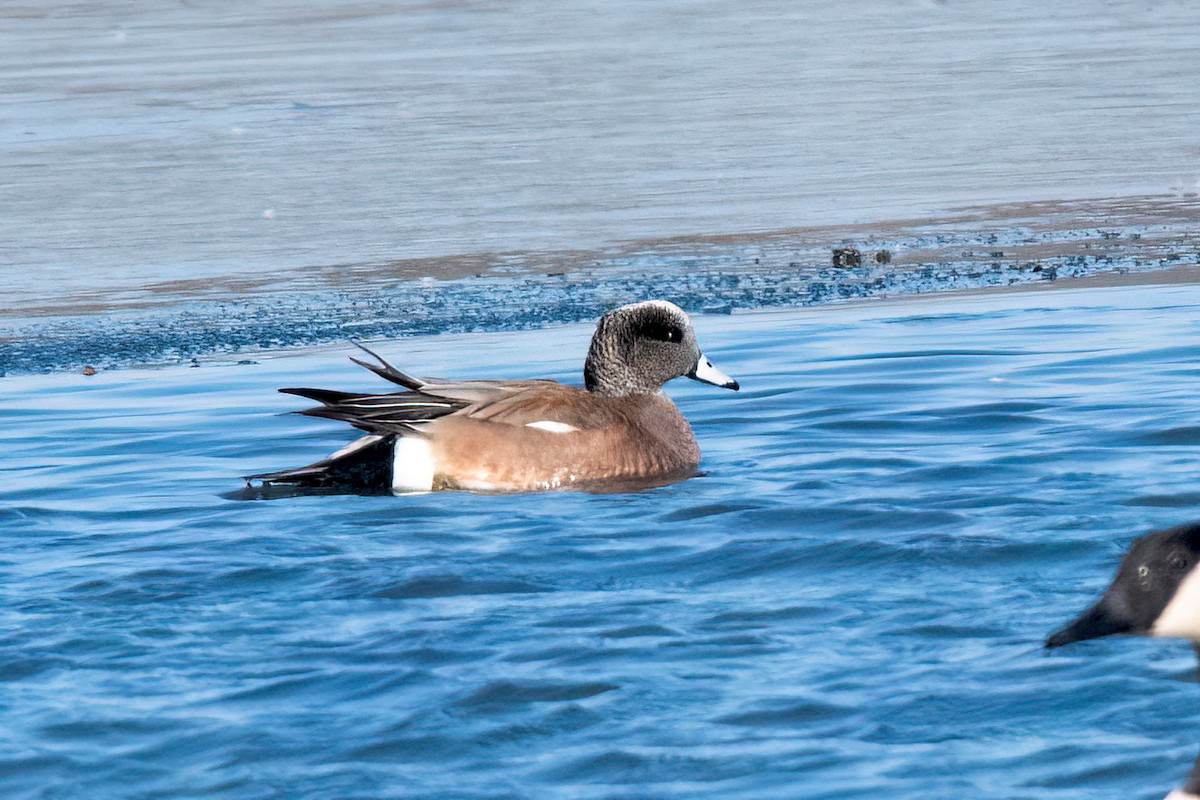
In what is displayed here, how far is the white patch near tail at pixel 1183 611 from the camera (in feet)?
13.2

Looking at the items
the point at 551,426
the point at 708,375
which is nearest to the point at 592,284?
the point at 708,375

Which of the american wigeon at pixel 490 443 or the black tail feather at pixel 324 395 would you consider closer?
the black tail feather at pixel 324 395

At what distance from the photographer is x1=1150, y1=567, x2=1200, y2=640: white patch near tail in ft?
13.2

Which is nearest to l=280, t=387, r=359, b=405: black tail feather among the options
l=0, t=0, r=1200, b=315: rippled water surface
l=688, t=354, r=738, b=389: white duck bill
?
l=688, t=354, r=738, b=389: white duck bill

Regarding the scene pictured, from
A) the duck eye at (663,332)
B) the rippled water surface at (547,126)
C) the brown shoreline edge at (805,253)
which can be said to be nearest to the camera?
the duck eye at (663,332)

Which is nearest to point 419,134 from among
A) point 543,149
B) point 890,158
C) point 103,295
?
point 543,149

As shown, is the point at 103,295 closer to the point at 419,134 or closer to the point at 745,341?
the point at 745,341

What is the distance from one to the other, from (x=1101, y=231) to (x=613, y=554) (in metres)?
6.51

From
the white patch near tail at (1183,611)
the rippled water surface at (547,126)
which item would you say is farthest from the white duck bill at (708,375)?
the rippled water surface at (547,126)

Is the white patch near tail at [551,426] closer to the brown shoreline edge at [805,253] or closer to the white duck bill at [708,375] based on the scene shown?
the white duck bill at [708,375]

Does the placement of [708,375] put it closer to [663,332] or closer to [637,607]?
[663,332]

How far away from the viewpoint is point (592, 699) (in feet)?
14.7

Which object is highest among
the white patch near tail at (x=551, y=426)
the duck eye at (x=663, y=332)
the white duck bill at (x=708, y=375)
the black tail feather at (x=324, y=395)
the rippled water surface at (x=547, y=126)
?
the rippled water surface at (x=547, y=126)

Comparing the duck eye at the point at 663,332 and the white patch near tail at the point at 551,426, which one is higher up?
the duck eye at the point at 663,332
